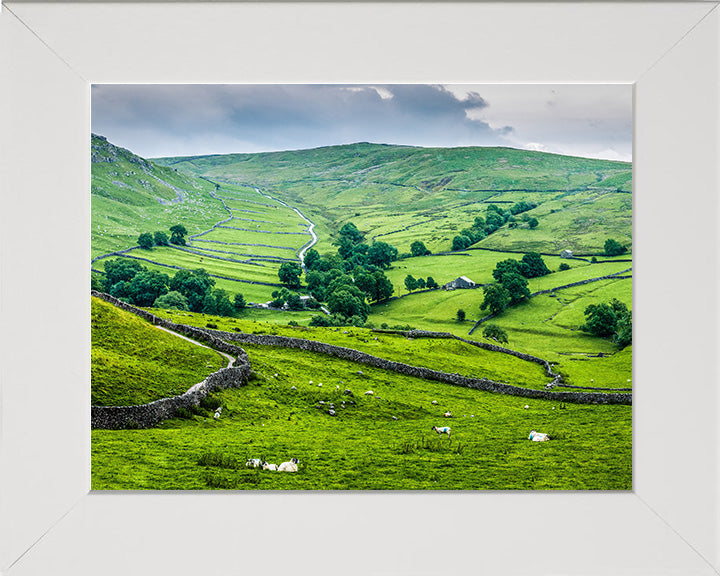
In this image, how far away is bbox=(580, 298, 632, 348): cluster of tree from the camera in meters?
28.5

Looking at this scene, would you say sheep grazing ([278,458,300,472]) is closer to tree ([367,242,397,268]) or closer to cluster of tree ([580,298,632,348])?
cluster of tree ([580,298,632,348])

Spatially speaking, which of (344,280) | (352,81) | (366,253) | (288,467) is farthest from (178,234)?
(352,81)

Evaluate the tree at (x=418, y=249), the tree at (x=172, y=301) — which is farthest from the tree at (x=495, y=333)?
the tree at (x=172, y=301)

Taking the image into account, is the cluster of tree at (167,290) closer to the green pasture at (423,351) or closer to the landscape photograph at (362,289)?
the landscape photograph at (362,289)

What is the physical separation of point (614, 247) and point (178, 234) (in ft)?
108

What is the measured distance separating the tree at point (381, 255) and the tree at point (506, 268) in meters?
8.35

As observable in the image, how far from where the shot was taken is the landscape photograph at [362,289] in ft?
26.2

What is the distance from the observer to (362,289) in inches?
1444

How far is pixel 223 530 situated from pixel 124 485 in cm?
174

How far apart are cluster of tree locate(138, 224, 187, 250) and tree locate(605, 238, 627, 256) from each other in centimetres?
3185

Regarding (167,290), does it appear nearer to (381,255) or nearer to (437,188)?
(381,255)

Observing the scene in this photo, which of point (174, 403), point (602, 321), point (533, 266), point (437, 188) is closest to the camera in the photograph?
point (174, 403)

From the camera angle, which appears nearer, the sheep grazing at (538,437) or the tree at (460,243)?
the sheep grazing at (538,437)
